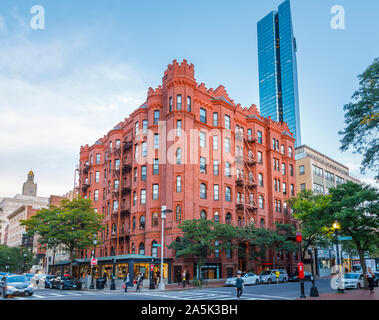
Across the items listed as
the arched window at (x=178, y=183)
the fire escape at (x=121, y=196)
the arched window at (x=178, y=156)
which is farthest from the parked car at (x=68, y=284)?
the arched window at (x=178, y=156)

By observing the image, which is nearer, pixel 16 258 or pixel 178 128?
pixel 178 128

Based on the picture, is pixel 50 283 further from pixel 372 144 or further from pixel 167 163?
pixel 372 144

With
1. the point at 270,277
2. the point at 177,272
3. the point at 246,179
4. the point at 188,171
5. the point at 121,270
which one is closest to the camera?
the point at 121,270

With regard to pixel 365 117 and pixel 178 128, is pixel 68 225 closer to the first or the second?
pixel 178 128

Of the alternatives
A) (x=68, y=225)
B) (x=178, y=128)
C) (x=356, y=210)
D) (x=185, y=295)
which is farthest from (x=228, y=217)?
(x=185, y=295)

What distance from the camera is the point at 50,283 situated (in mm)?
39750

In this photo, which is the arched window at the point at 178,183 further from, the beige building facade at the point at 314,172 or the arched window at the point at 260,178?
the beige building facade at the point at 314,172

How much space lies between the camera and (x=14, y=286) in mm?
24328

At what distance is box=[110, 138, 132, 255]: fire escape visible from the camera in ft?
169

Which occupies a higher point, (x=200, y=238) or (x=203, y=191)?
(x=203, y=191)

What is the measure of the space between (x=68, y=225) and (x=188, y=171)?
15.8 metres

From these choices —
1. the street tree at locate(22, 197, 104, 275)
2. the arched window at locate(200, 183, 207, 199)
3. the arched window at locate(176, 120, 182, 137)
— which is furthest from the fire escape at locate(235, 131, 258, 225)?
the street tree at locate(22, 197, 104, 275)

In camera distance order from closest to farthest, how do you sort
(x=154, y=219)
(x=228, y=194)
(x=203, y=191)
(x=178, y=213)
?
(x=178, y=213) < (x=154, y=219) < (x=203, y=191) < (x=228, y=194)

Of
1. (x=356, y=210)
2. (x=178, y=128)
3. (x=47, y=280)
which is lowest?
(x=47, y=280)
